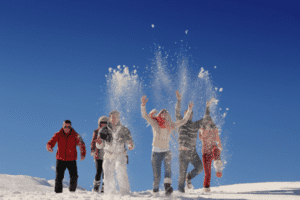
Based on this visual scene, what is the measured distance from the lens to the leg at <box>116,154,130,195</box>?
8172 mm

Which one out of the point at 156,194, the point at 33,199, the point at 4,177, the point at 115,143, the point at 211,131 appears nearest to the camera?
the point at 33,199

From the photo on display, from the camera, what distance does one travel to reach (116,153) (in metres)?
8.31

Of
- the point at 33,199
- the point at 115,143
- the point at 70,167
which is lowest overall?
the point at 33,199

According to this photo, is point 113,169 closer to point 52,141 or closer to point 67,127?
point 67,127

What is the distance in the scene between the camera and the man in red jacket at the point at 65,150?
8.55 metres

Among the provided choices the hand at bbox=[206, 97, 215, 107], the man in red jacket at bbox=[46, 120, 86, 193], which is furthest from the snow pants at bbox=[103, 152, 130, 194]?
the hand at bbox=[206, 97, 215, 107]

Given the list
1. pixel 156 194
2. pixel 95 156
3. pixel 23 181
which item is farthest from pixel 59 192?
pixel 23 181

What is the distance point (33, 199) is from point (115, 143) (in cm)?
252

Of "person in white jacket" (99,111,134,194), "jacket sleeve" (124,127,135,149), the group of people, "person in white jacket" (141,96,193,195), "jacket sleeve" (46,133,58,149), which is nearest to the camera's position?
"person in white jacket" (141,96,193,195)

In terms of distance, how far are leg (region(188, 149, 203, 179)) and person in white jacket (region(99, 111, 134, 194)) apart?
1987mm

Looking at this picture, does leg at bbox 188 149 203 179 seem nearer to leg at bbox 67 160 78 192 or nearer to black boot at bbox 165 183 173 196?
black boot at bbox 165 183 173 196

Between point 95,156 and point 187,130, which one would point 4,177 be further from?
point 187,130

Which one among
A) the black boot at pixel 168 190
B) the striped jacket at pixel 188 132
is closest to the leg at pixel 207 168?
the striped jacket at pixel 188 132

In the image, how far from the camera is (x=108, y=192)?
→ 8.25m
